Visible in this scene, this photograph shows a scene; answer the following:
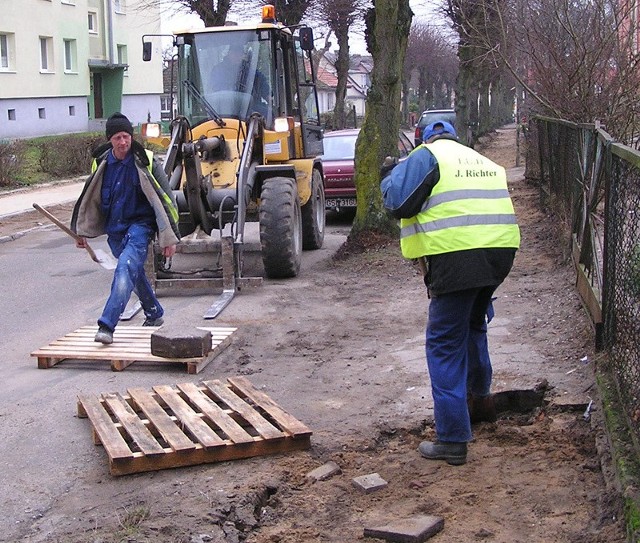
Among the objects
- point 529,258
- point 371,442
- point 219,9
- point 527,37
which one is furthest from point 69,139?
point 371,442

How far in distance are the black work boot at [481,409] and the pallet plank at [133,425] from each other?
1.75 metres

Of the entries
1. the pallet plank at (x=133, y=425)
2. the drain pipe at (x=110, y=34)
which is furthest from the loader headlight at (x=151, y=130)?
the drain pipe at (x=110, y=34)

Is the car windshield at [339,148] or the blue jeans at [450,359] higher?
the car windshield at [339,148]

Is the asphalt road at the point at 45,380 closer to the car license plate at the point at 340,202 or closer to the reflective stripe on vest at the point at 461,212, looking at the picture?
the reflective stripe on vest at the point at 461,212

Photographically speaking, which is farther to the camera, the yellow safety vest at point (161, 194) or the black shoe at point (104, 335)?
the yellow safety vest at point (161, 194)

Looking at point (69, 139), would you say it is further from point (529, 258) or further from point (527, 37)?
point (529, 258)

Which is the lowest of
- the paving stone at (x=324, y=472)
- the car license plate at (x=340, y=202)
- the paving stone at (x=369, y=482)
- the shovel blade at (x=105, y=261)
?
the paving stone at (x=324, y=472)

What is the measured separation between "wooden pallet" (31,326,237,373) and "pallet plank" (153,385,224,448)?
877mm

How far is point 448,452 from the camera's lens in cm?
494

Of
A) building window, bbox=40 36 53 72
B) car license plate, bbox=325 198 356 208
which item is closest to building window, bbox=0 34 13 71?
building window, bbox=40 36 53 72

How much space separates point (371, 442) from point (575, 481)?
1.26m

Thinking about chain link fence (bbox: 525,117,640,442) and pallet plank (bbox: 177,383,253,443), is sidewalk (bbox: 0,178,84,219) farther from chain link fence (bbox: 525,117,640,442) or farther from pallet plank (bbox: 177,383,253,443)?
pallet plank (bbox: 177,383,253,443)

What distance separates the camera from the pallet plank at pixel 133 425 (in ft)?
16.7

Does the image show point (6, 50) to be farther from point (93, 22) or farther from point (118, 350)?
point (118, 350)
